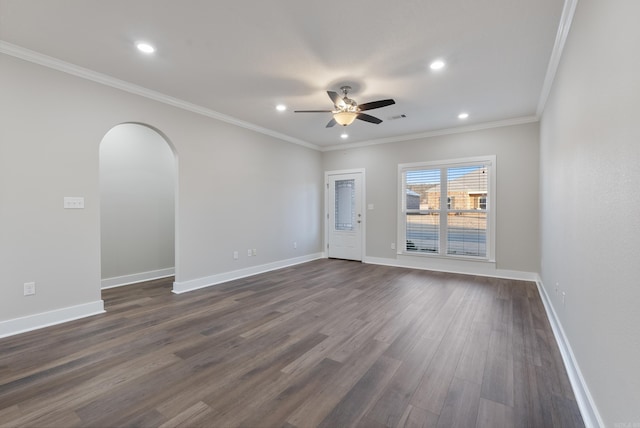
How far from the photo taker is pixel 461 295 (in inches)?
162

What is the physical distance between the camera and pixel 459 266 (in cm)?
555

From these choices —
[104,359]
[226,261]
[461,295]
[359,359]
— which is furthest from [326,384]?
[226,261]

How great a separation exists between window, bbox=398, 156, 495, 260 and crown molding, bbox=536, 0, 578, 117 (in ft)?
5.76

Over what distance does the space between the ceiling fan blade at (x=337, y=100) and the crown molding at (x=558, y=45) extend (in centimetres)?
209

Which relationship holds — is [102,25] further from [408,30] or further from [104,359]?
[104,359]

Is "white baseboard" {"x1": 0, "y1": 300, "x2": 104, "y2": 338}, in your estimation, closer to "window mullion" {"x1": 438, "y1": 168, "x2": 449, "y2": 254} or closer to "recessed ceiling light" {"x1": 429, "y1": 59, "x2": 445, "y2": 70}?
"recessed ceiling light" {"x1": 429, "y1": 59, "x2": 445, "y2": 70}

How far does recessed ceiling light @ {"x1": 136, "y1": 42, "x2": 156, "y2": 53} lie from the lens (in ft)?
9.11

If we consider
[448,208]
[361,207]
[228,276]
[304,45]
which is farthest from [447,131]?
[228,276]

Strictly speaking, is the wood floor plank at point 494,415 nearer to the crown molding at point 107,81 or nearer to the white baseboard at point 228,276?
the white baseboard at point 228,276

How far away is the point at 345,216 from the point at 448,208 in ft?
7.95

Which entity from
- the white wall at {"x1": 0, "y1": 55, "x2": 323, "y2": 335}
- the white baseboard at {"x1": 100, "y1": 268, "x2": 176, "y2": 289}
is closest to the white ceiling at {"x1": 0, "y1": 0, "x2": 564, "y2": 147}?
the white wall at {"x1": 0, "y1": 55, "x2": 323, "y2": 335}

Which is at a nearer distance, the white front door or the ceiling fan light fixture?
the ceiling fan light fixture

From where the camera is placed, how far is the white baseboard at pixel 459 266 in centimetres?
503

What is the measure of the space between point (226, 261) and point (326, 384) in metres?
3.40
